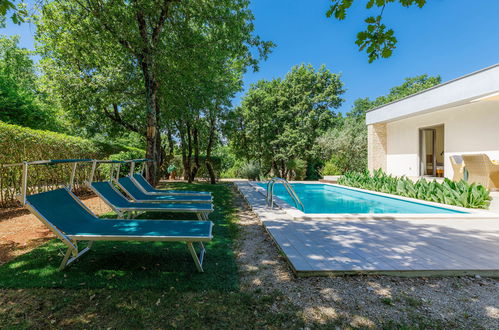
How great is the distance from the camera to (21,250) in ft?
11.8

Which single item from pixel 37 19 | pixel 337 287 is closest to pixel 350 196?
pixel 337 287

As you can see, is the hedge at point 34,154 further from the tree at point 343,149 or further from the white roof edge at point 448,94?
the tree at point 343,149

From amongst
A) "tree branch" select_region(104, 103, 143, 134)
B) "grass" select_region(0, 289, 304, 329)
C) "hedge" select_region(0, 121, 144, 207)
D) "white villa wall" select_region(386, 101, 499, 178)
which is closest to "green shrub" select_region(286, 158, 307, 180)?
"white villa wall" select_region(386, 101, 499, 178)

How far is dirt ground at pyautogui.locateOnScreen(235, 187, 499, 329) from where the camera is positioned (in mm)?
2053

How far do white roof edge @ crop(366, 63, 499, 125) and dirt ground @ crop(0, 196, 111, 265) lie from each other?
1259 centimetres

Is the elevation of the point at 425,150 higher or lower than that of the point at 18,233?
higher

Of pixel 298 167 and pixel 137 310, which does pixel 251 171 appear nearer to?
pixel 298 167

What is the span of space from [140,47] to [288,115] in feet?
42.7

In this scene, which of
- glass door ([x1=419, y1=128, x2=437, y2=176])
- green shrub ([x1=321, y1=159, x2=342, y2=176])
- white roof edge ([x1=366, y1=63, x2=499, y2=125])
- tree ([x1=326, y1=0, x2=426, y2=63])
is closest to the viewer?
tree ([x1=326, y1=0, x2=426, y2=63])

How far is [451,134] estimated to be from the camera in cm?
1088

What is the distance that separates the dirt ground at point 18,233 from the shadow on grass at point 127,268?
31 cm

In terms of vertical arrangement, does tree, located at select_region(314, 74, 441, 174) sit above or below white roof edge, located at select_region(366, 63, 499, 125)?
below

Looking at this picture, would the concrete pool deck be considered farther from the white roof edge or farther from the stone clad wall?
the stone clad wall

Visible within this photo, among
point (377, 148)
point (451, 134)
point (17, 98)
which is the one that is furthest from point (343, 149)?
point (17, 98)
